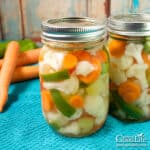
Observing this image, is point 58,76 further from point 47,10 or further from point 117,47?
point 47,10

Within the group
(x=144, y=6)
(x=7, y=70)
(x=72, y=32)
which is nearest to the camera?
(x=72, y=32)

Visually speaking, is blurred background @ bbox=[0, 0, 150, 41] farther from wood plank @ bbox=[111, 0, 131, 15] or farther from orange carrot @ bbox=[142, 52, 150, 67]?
orange carrot @ bbox=[142, 52, 150, 67]

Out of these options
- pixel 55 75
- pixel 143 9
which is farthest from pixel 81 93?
pixel 143 9

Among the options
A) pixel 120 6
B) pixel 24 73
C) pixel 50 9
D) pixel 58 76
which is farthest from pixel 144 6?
pixel 58 76

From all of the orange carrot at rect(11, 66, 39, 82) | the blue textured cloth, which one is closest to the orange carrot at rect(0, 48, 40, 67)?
the orange carrot at rect(11, 66, 39, 82)

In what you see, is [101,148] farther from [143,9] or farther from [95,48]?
[143,9]

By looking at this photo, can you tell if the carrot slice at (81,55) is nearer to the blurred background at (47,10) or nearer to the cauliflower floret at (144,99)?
the cauliflower floret at (144,99)
